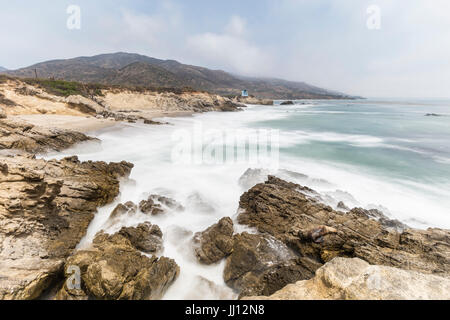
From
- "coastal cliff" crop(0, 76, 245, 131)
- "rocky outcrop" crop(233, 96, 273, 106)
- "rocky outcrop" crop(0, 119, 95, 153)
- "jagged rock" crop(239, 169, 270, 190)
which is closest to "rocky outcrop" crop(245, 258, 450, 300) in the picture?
"jagged rock" crop(239, 169, 270, 190)

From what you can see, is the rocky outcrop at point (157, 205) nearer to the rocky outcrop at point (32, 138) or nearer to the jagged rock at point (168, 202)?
the jagged rock at point (168, 202)

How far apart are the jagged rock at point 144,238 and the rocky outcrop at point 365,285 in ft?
12.0

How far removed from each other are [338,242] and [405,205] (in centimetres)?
649

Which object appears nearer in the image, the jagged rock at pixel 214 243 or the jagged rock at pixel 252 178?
the jagged rock at pixel 214 243

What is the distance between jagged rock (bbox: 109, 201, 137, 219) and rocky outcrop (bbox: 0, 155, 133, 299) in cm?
63

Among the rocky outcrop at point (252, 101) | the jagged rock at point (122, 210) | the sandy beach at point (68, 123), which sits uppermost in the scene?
the rocky outcrop at point (252, 101)

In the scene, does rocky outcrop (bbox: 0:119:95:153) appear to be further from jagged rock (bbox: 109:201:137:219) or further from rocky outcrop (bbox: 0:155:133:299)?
jagged rock (bbox: 109:201:137:219)

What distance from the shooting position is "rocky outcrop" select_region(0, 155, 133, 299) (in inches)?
142

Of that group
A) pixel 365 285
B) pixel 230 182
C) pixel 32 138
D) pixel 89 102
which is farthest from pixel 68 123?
pixel 365 285

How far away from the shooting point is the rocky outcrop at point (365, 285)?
2.57 metres

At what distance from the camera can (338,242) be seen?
498 cm

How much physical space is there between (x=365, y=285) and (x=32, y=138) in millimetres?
15928

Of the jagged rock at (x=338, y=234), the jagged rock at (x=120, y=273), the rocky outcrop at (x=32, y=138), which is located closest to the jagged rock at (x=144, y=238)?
the jagged rock at (x=120, y=273)
